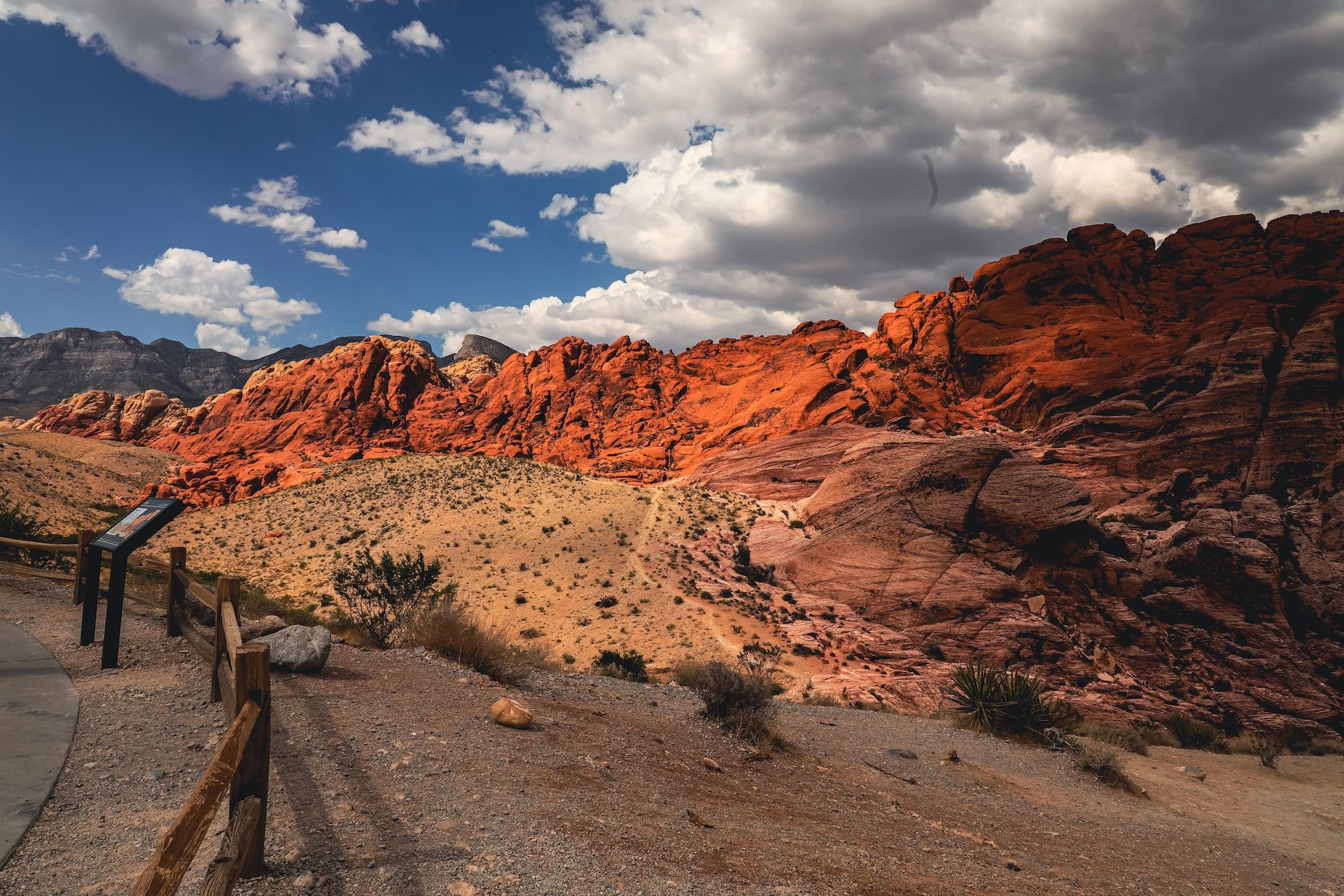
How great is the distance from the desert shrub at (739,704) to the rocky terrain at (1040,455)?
10.9m

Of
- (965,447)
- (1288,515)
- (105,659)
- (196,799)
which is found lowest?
(105,659)

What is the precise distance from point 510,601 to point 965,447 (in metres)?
20.7

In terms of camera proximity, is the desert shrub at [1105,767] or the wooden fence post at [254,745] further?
the desert shrub at [1105,767]

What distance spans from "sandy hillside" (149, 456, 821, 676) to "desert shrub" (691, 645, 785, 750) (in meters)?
9.98

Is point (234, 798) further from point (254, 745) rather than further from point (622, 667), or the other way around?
point (622, 667)

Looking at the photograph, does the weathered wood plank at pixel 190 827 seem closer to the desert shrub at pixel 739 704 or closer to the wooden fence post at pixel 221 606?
the wooden fence post at pixel 221 606

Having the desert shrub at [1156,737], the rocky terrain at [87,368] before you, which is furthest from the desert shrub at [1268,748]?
the rocky terrain at [87,368]

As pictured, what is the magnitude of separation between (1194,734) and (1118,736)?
3.52m

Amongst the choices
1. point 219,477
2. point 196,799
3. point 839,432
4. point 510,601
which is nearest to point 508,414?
point 219,477

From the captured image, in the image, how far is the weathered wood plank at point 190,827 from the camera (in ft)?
7.47

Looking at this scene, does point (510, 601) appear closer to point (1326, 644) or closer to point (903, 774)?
point (903, 774)

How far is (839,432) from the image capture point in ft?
135

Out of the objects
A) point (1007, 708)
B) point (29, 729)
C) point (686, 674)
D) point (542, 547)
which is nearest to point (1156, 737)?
point (1007, 708)

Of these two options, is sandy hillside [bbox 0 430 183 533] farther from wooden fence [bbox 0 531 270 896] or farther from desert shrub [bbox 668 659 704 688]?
→ wooden fence [bbox 0 531 270 896]
